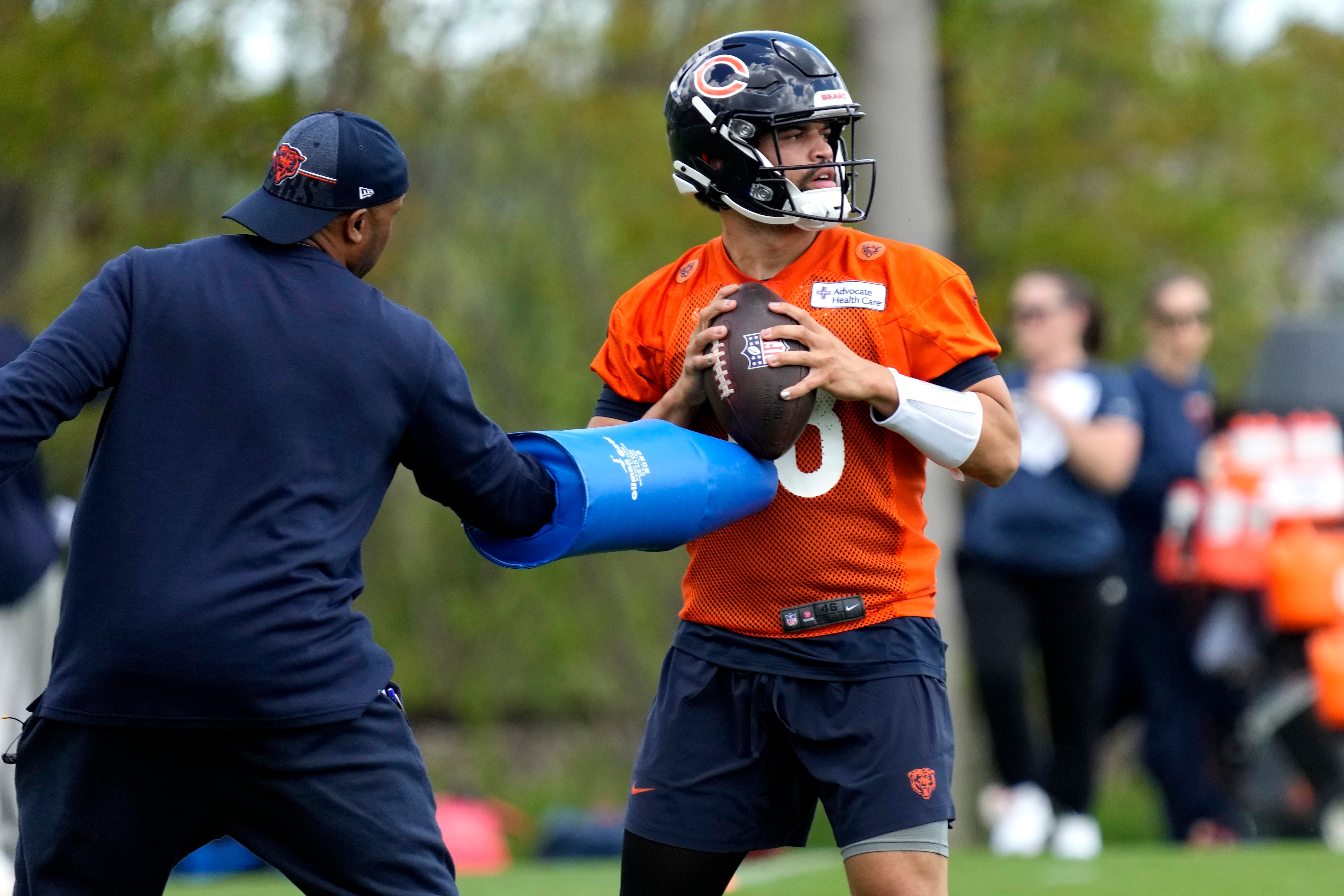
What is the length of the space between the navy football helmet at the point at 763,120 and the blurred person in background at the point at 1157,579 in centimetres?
466

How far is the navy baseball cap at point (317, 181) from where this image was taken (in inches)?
126

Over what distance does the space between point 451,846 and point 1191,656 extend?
4025mm

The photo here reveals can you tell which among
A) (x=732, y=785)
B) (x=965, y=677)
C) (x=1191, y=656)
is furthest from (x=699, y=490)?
(x=965, y=677)

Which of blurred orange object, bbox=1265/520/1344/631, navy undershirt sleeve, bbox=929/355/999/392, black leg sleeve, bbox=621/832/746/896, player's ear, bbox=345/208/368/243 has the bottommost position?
blurred orange object, bbox=1265/520/1344/631

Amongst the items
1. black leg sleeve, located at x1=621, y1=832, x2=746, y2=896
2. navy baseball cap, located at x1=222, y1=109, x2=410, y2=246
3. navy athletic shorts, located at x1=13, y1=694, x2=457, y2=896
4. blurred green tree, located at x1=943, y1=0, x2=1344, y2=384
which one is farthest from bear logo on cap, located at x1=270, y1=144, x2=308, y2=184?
blurred green tree, located at x1=943, y1=0, x2=1344, y2=384

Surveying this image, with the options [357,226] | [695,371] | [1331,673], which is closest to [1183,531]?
[1331,673]

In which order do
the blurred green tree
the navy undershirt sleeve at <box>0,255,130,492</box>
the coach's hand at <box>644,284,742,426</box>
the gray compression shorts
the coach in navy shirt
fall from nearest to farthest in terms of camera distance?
the navy undershirt sleeve at <box>0,255,130,492</box>, the coach in navy shirt, the gray compression shorts, the coach's hand at <box>644,284,742,426</box>, the blurred green tree

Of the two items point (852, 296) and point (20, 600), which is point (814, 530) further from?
point (20, 600)

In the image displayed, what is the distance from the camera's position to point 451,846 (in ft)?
30.1

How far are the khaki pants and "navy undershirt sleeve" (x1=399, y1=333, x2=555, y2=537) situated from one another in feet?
10.1

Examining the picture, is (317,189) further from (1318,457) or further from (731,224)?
(1318,457)

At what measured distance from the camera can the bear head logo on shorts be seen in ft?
11.0

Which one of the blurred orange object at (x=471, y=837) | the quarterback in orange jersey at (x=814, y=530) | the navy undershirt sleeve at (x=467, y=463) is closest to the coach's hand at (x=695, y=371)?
the quarterback in orange jersey at (x=814, y=530)

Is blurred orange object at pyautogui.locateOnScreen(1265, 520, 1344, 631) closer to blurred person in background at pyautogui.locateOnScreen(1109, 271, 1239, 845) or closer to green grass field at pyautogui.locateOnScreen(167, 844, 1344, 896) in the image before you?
blurred person in background at pyautogui.locateOnScreen(1109, 271, 1239, 845)
